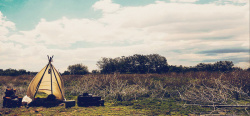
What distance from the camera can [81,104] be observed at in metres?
9.83

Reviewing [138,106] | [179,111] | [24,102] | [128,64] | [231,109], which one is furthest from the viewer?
[128,64]

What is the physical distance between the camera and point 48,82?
12312 millimetres

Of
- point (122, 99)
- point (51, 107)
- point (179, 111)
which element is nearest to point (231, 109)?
point (179, 111)

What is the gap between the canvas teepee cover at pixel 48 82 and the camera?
1127 centimetres

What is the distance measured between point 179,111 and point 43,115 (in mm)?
6161

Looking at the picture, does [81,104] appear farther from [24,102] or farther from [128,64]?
[128,64]

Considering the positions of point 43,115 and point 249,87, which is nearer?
point 43,115

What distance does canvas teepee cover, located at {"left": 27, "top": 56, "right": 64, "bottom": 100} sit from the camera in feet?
37.0

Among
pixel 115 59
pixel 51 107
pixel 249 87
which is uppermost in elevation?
pixel 115 59

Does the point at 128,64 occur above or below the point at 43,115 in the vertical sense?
above

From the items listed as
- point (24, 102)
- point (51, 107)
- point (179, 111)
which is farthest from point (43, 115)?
point (179, 111)

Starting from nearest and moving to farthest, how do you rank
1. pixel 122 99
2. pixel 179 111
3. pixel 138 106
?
pixel 179 111 → pixel 138 106 → pixel 122 99

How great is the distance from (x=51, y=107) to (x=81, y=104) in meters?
1.68

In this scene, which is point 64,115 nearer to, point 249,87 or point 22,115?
point 22,115
